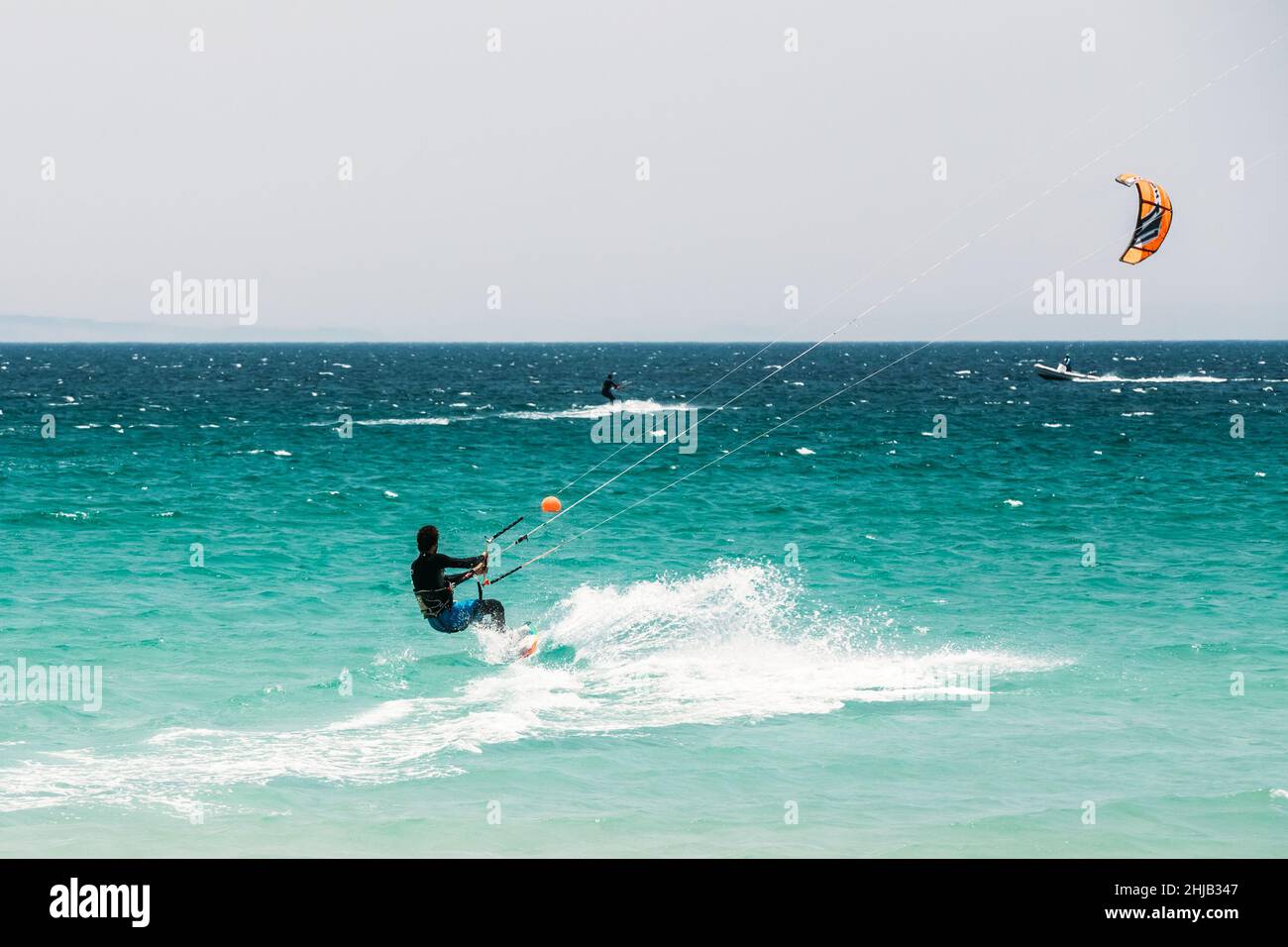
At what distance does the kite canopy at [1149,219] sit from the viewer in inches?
812

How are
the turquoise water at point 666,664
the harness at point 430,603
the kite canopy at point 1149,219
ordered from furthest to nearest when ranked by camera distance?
the kite canopy at point 1149,219, the harness at point 430,603, the turquoise water at point 666,664

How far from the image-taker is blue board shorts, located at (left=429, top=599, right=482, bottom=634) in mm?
16219

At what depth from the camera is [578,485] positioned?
38.4 meters

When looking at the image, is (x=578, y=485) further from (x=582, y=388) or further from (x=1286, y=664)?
(x=582, y=388)

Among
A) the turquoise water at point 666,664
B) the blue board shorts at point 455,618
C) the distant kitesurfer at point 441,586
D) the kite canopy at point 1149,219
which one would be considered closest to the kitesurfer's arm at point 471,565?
the distant kitesurfer at point 441,586

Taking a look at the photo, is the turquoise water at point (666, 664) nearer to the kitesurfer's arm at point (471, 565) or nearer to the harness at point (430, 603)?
the harness at point (430, 603)

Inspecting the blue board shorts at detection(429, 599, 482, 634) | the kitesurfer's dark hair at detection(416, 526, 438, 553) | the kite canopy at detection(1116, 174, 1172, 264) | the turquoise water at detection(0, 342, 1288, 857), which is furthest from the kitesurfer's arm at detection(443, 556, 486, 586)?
the kite canopy at detection(1116, 174, 1172, 264)

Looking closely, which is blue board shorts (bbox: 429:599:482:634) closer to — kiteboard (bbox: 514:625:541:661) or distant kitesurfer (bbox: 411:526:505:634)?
distant kitesurfer (bbox: 411:526:505:634)

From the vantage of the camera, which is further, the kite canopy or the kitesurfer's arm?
the kite canopy

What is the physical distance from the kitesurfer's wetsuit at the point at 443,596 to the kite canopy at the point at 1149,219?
1168 cm

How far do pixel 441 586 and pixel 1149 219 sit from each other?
13.0 m

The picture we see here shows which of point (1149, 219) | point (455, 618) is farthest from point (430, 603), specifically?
point (1149, 219)

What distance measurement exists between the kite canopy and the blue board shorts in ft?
38.8
